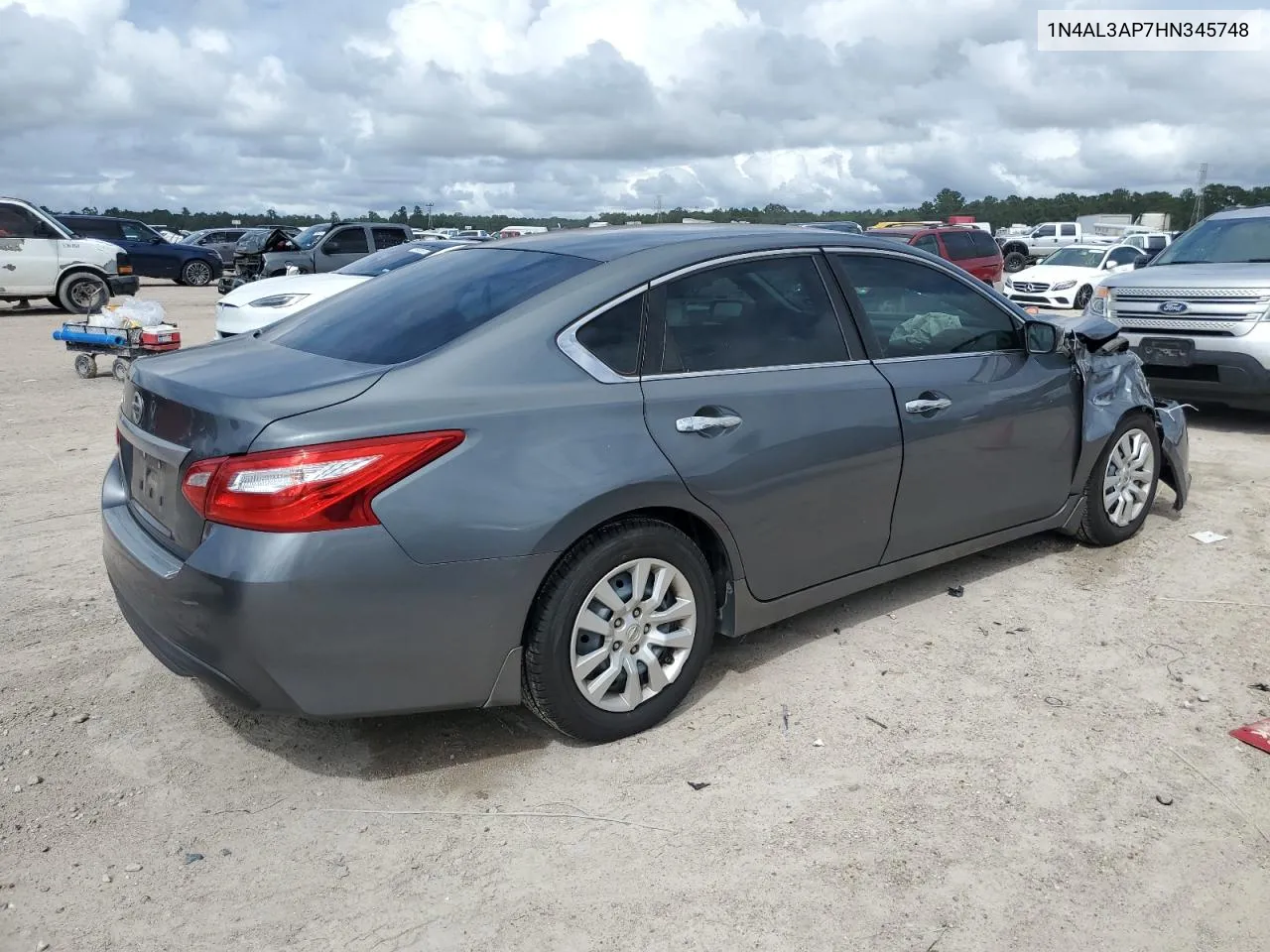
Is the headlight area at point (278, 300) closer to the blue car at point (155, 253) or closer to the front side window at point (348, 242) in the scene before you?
the front side window at point (348, 242)

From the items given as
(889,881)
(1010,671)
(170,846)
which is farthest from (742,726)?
(170,846)

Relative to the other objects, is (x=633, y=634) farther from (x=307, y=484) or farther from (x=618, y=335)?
(x=307, y=484)

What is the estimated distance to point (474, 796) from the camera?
10.2ft

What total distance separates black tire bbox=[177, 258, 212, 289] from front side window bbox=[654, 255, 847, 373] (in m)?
27.7

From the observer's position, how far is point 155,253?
27453 millimetres

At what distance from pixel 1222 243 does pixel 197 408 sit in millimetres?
8801

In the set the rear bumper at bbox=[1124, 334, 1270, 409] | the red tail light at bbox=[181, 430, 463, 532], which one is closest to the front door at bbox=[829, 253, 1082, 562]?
the red tail light at bbox=[181, 430, 463, 532]

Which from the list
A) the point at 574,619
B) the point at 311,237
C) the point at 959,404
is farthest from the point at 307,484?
the point at 311,237

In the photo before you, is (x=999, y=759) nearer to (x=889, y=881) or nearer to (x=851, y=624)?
(x=889, y=881)

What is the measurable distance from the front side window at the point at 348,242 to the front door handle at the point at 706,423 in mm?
18130

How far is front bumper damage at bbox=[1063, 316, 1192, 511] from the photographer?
191 inches

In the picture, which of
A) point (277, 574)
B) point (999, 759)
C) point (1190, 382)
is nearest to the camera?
point (277, 574)

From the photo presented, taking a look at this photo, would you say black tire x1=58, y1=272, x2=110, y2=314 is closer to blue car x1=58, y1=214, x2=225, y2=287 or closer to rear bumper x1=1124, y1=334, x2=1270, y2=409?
blue car x1=58, y1=214, x2=225, y2=287

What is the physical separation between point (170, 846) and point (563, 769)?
112 centimetres
